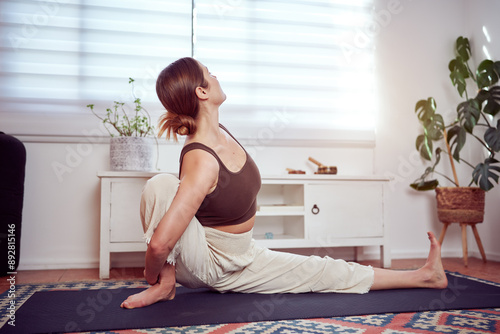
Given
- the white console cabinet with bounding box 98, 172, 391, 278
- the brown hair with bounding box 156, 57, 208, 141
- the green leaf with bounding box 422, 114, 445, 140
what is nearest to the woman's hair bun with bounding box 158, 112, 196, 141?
the brown hair with bounding box 156, 57, 208, 141

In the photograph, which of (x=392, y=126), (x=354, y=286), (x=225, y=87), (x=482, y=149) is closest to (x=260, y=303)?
(x=354, y=286)

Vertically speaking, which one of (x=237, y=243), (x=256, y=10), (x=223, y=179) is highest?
(x=256, y=10)

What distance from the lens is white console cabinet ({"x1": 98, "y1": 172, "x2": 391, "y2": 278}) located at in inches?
96.1

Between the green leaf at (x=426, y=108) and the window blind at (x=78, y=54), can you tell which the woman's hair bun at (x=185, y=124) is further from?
the green leaf at (x=426, y=108)

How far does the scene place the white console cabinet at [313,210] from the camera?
2441 millimetres

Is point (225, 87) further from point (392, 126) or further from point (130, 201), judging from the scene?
point (392, 126)

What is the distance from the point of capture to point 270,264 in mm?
1817

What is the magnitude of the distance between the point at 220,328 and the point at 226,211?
463 millimetres

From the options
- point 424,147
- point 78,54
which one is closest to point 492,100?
point 424,147

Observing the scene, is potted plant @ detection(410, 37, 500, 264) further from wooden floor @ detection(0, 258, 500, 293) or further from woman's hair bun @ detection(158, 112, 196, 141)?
woman's hair bun @ detection(158, 112, 196, 141)

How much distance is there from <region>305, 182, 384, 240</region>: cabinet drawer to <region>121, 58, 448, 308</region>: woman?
78 cm

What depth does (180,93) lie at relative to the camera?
169cm

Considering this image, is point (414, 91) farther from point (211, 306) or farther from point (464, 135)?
point (211, 306)

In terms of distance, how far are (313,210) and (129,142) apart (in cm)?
119
